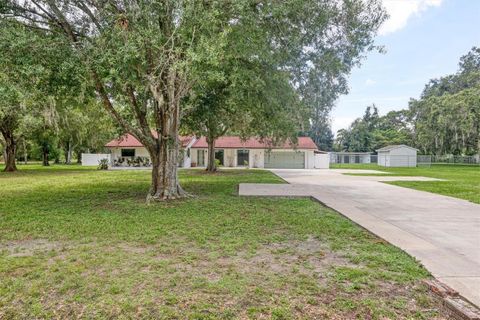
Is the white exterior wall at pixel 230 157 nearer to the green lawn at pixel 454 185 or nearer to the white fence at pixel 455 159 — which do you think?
the green lawn at pixel 454 185

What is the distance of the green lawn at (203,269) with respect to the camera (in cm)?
298

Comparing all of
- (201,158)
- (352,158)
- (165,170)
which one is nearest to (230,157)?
(201,158)

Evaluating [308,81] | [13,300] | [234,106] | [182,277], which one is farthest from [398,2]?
[13,300]

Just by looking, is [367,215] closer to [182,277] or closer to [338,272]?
[338,272]

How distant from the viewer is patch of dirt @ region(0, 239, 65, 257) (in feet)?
15.3

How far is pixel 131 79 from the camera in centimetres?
742

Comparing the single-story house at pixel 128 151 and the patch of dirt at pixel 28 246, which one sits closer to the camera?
the patch of dirt at pixel 28 246

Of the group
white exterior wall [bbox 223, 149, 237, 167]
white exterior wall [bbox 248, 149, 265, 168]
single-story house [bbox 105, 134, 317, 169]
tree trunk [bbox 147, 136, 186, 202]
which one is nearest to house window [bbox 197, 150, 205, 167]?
single-story house [bbox 105, 134, 317, 169]

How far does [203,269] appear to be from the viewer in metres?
3.96

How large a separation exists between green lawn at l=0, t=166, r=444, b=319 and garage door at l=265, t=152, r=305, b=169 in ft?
82.8

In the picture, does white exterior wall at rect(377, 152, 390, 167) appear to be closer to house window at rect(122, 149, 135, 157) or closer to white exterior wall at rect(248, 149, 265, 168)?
white exterior wall at rect(248, 149, 265, 168)

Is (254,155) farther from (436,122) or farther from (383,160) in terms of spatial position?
(436,122)

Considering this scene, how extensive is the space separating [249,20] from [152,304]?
657 cm

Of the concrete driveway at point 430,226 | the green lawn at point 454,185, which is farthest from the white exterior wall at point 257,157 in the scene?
the concrete driveway at point 430,226
